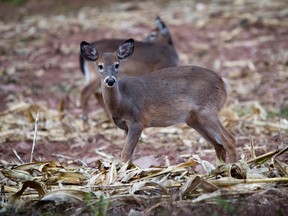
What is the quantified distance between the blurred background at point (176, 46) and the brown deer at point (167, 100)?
0.55m

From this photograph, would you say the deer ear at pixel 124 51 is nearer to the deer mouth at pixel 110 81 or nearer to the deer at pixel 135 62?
the deer mouth at pixel 110 81

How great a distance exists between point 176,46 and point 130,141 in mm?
8195

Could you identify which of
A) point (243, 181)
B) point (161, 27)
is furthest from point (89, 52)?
point (161, 27)

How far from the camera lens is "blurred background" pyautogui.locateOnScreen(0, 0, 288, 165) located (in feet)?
31.5

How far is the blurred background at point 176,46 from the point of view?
31.5 ft

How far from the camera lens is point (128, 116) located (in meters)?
7.55

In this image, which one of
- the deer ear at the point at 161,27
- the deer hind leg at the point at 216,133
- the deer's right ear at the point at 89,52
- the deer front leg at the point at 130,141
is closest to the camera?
the deer front leg at the point at 130,141

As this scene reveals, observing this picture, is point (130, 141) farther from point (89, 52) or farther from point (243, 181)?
point (243, 181)

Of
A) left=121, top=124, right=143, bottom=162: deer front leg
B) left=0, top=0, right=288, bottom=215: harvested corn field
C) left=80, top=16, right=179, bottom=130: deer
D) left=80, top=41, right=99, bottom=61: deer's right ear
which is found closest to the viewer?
left=0, top=0, right=288, bottom=215: harvested corn field

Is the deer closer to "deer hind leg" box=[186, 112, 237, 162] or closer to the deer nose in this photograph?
the deer nose

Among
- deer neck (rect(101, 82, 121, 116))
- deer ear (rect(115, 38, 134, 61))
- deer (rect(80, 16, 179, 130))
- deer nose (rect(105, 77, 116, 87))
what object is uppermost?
deer ear (rect(115, 38, 134, 61))

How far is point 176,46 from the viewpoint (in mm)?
15297

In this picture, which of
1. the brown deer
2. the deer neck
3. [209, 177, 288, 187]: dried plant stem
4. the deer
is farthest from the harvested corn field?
the deer neck

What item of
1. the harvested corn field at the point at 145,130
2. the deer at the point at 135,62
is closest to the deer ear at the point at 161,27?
the deer at the point at 135,62
